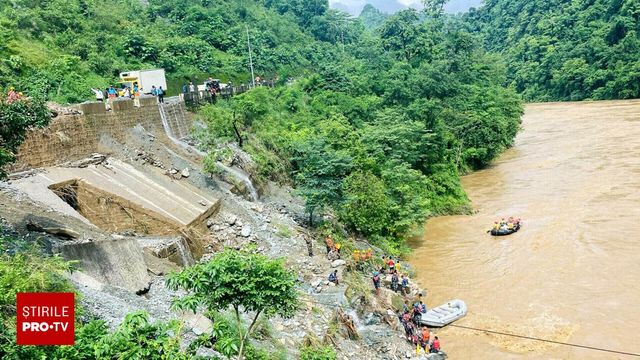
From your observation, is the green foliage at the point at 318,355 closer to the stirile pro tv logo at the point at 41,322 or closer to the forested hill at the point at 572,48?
the stirile pro tv logo at the point at 41,322

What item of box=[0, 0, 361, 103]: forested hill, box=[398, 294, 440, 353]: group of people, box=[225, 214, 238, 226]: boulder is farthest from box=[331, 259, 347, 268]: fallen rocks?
box=[0, 0, 361, 103]: forested hill

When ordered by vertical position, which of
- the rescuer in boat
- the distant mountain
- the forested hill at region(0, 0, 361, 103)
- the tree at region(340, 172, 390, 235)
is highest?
the distant mountain

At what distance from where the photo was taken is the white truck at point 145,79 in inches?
1044

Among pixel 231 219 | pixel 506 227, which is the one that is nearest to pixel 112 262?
pixel 231 219

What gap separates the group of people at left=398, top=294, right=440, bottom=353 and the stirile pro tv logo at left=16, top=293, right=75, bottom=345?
12.0 meters

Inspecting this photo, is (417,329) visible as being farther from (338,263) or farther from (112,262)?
(112,262)

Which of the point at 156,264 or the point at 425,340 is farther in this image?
the point at 425,340

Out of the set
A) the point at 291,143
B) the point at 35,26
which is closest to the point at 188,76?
the point at 35,26

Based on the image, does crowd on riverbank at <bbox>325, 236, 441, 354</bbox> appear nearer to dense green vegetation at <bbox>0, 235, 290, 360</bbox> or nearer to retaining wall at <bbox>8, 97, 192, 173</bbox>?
dense green vegetation at <bbox>0, 235, 290, 360</bbox>

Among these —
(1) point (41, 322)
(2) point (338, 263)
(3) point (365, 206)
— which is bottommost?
(2) point (338, 263)

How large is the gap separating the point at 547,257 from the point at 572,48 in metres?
70.7

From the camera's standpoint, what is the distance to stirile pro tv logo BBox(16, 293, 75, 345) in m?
7.50

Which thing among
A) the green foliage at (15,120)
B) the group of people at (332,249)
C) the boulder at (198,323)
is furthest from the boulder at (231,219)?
the green foliage at (15,120)

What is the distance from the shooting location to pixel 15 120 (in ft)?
36.2
